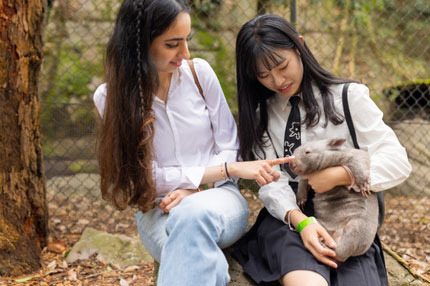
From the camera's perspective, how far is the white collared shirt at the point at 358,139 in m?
2.32

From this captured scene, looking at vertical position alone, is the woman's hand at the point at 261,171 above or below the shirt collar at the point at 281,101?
below

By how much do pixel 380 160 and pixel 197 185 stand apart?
924mm

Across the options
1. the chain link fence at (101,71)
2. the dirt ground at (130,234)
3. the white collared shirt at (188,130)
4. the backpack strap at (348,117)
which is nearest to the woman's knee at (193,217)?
the white collared shirt at (188,130)

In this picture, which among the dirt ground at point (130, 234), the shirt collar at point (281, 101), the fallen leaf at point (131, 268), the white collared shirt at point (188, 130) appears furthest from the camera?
the fallen leaf at point (131, 268)

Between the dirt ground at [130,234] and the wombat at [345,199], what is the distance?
1.06m

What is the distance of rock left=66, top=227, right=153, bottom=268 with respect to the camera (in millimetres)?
3834

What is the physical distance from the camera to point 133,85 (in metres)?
2.47

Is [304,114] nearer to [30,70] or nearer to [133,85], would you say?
[133,85]

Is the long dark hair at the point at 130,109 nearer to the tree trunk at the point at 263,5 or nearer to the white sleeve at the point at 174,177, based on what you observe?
the white sleeve at the point at 174,177

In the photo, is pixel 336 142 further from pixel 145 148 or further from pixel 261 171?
pixel 145 148

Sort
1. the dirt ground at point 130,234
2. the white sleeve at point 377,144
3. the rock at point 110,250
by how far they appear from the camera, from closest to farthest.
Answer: the white sleeve at point 377,144 → the dirt ground at point 130,234 → the rock at point 110,250

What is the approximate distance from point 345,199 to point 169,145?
3.18 feet

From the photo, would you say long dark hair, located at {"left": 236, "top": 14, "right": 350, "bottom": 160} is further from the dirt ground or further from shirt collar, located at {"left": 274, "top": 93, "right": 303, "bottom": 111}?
the dirt ground

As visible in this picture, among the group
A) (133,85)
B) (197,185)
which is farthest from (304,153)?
(133,85)
